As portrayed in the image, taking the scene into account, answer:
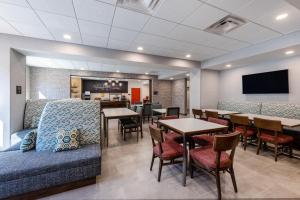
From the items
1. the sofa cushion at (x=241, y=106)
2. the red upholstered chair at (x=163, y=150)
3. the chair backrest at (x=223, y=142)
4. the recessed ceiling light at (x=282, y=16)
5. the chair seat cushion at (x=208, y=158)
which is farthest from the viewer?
the sofa cushion at (x=241, y=106)

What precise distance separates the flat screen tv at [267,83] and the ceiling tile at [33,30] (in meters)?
6.16

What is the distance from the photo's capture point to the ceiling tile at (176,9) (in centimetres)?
207

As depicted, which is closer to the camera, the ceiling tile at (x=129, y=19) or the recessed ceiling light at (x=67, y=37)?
the ceiling tile at (x=129, y=19)

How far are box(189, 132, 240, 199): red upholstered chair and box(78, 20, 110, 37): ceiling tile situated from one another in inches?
112

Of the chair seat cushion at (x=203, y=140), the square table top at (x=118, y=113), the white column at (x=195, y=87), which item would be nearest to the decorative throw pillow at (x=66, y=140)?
the square table top at (x=118, y=113)

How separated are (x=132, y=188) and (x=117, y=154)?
4.05 feet

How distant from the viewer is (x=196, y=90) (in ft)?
19.0

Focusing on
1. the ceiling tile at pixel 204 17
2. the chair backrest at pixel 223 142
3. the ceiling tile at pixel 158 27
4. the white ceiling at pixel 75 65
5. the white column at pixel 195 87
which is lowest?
the chair backrest at pixel 223 142

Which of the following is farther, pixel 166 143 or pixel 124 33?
pixel 124 33

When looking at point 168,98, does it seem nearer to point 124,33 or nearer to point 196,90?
point 196,90

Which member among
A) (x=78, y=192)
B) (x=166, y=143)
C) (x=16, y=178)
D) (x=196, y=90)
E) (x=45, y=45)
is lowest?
(x=78, y=192)

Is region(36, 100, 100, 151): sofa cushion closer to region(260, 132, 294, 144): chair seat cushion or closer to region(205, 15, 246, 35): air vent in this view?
region(205, 15, 246, 35): air vent

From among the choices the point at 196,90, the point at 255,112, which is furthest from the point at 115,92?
the point at 255,112

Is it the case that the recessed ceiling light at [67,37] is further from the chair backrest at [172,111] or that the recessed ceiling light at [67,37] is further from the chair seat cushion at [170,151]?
the chair backrest at [172,111]
